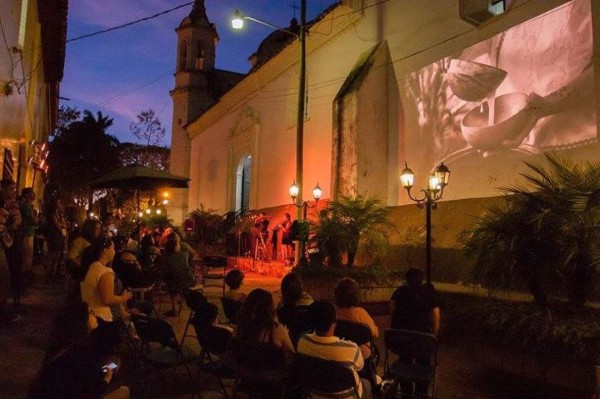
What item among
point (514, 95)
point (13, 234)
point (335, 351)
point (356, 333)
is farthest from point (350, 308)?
point (514, 95)

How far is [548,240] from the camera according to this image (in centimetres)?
601

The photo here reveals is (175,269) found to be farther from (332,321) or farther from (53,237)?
(332,321)

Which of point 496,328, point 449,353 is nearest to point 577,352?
point 496,328

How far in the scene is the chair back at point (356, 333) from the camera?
13.4 ft

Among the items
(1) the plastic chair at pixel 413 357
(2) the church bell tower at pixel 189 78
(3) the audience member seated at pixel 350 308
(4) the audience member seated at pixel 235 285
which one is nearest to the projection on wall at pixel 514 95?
(1) the plastic chair at pixel 413 357

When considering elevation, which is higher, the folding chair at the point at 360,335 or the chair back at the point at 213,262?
the chair back at the point at 213,262

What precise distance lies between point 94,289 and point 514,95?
385 inches

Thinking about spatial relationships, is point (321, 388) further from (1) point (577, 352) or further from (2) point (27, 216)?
(2) point (27, 216)

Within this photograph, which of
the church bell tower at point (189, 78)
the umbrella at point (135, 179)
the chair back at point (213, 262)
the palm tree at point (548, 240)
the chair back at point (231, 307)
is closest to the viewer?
the chair back at point (231, 307)

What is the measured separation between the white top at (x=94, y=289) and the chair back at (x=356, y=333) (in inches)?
93.2

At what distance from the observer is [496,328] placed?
578 cm

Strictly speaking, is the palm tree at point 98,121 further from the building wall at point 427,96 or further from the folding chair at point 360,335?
the folding chair at point 360,335

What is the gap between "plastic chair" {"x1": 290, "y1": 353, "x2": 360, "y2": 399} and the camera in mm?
3285

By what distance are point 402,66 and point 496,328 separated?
1045cm
